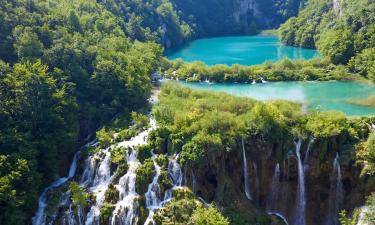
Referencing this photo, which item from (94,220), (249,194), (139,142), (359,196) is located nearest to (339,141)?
(359,196)

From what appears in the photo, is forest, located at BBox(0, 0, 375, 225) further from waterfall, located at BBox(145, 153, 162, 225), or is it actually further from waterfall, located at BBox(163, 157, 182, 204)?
waterfall, located at BBox(163, 157, 182, 204)

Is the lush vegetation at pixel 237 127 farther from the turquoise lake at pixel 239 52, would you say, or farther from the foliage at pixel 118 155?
the turquoise lake at pixel 239 52

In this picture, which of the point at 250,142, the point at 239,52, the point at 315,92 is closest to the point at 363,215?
the point at 250,142

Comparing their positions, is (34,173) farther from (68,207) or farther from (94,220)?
(94,220)

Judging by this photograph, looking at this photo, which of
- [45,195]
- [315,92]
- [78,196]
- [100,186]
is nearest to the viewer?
[78,196]

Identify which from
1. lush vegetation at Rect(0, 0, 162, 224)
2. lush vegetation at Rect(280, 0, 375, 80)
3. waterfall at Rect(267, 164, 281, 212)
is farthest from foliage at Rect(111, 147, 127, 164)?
lush vegetation at Rect(280, 0, 375, 80)

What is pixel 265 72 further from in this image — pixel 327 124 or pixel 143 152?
pixel 143 152

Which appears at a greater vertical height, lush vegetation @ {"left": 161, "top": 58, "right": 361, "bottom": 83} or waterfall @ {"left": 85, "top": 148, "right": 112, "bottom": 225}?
lush vegetation @ {"left": 161, "top": 58, "right": 361, "bottom": 83}
